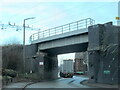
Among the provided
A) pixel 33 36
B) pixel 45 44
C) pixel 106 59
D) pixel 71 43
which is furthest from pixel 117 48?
pixel 33 36

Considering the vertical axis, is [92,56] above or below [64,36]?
below

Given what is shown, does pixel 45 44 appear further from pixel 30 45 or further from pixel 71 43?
pixel 71 43

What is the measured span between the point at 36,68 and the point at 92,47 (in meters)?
17.3

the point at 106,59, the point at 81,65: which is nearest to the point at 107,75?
the point at 106,59

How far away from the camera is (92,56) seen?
34.2 m

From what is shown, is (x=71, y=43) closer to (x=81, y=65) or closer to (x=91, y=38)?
(x=91, y=38)

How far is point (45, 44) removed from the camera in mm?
46781

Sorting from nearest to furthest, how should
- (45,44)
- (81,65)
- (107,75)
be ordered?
Answer: (107,75) < (45,44) < (81,65)

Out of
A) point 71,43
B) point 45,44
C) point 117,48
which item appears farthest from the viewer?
point 45,44

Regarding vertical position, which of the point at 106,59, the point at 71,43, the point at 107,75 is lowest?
the point at 107,75

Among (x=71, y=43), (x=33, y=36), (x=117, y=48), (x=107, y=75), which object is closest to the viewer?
(x=117, y=48)

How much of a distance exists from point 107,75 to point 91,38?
5.49 m

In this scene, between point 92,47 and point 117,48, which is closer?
point 117,48

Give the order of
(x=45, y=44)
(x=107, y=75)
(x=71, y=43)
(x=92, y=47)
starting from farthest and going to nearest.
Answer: (x=45, y=44)
(x=71, y=43)
(x=92, y=47)
(x=107, y=75)
